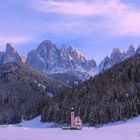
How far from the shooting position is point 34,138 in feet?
117

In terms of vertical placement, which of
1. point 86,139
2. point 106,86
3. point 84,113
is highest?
point 106,86

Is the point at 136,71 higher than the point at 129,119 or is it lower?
higher

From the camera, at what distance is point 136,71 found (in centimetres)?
16200

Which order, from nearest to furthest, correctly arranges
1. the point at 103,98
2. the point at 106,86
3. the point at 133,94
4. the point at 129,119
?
the point at 129,119, the point at 133,94, the point at 103,98, the point at 106,86

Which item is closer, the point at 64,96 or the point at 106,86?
the point at 106,86

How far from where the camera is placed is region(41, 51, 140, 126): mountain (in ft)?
401

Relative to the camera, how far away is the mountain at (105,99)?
401ft

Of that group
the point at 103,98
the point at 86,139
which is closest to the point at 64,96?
the point at 103,98

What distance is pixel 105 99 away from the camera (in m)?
138

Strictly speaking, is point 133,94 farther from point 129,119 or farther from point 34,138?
point 34,138

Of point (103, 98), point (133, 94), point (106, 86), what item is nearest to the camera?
point (133, 94)

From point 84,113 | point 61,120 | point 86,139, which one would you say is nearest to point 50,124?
point 61,120

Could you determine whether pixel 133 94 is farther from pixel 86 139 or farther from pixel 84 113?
pixel 86 139

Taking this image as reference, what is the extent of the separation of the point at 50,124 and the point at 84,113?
1618 cm
